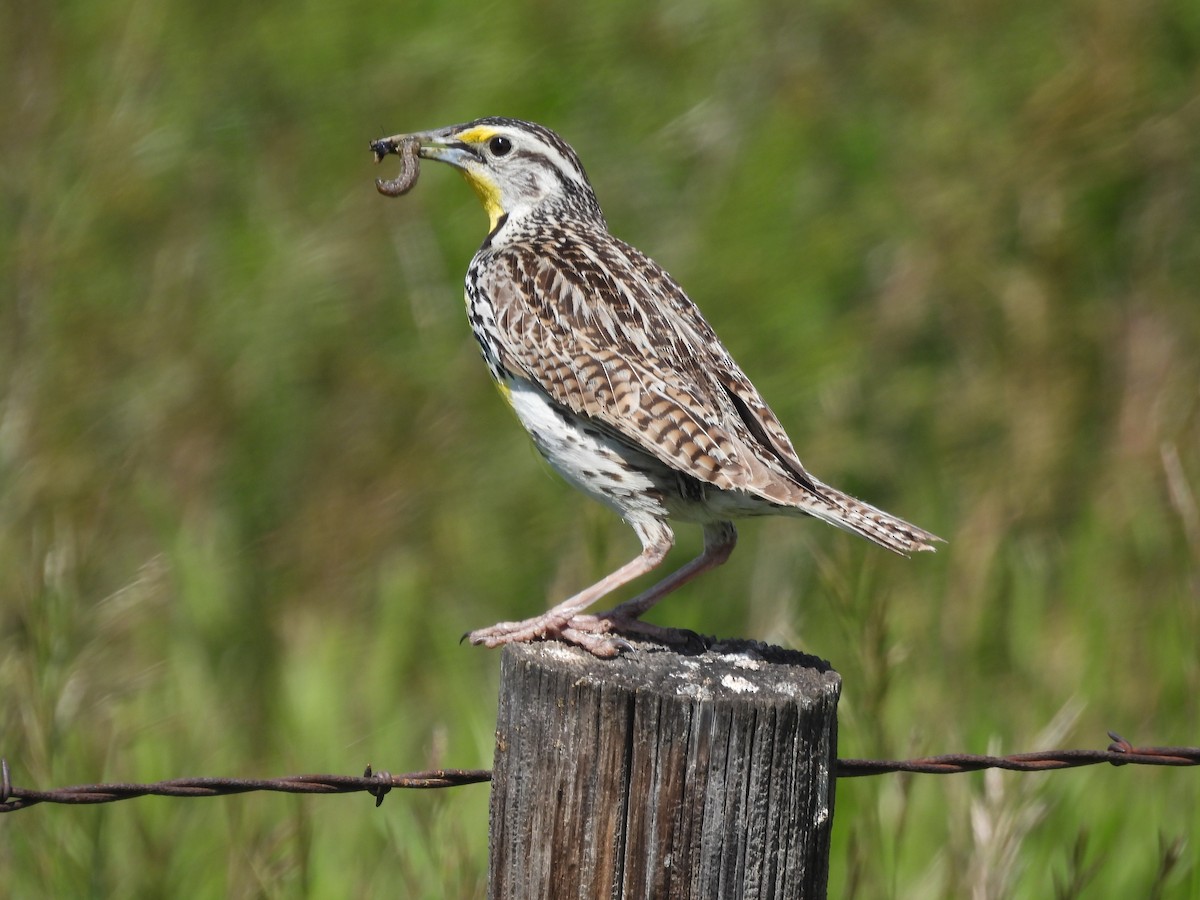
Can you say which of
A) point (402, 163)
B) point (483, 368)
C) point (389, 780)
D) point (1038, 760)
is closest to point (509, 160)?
point (402, 163)

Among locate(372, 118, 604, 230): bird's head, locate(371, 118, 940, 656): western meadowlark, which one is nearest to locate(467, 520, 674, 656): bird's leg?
locate(371, 118, 940, 656): western meadowlark

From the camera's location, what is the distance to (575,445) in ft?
14.3

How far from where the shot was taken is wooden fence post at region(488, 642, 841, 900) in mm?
2910

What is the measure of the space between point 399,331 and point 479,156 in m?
2.02

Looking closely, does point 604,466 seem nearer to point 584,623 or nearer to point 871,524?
point 584,623

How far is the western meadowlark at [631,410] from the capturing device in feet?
13.5

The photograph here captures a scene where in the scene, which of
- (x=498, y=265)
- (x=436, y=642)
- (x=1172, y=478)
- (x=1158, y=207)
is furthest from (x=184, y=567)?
(x=1158, y=207)

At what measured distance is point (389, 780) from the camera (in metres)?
3.40

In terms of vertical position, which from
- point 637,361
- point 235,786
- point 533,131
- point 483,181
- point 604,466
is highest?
point 533,131

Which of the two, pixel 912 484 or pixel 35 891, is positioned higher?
pixel 912 484

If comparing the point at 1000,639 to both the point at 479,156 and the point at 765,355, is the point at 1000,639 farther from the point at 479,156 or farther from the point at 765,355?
the point at 479,156

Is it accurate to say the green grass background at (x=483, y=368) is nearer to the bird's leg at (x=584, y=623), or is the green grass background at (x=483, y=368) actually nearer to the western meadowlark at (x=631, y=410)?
the bird's leg at (x=584, y=623)

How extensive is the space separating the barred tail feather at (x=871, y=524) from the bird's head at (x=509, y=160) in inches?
71.1

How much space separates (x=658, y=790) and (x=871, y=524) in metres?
1.26
